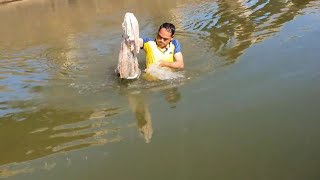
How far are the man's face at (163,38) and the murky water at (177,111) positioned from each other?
601 millimetres

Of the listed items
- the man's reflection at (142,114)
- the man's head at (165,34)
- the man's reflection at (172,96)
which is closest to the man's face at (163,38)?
the man's head at (165,34)

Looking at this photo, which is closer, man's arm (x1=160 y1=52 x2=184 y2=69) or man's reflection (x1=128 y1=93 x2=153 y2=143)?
man's reflection (x1=128 y1=93 x2=153 y2=143)

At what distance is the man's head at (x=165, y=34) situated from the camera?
6.07 metres

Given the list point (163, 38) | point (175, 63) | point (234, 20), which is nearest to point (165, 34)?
point (163, 38)

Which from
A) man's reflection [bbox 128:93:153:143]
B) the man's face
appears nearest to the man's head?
the man's face

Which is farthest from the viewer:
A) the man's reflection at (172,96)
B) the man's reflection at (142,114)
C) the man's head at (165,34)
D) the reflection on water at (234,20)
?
the reflection on water at (234,20)

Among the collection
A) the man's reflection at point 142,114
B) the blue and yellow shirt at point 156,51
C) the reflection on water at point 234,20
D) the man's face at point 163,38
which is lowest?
the reflection on water at point 234,20

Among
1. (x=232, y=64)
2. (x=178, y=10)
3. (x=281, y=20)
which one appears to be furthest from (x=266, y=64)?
(x=178, y=10)

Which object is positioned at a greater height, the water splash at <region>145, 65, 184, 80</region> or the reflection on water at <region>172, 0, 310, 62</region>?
the water splash at <region>145, 65, 184, 80</region>

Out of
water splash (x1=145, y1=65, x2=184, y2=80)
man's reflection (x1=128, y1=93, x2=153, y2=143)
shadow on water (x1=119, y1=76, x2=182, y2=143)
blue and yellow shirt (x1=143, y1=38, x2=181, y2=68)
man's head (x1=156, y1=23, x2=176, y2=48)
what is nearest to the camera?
man's reflection (x1=128, y1=93, x2=153, y2=143)

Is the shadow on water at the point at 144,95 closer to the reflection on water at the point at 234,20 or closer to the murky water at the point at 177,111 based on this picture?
the murky water at the point at 177,111

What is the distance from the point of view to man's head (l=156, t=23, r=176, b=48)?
607 centimetres

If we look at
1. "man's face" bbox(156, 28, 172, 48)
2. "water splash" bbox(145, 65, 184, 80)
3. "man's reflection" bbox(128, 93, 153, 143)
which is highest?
"man's face" bbox(156, 28, 172, 48)

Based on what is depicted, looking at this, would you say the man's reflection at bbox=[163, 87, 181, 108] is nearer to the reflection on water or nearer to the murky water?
the murky water
